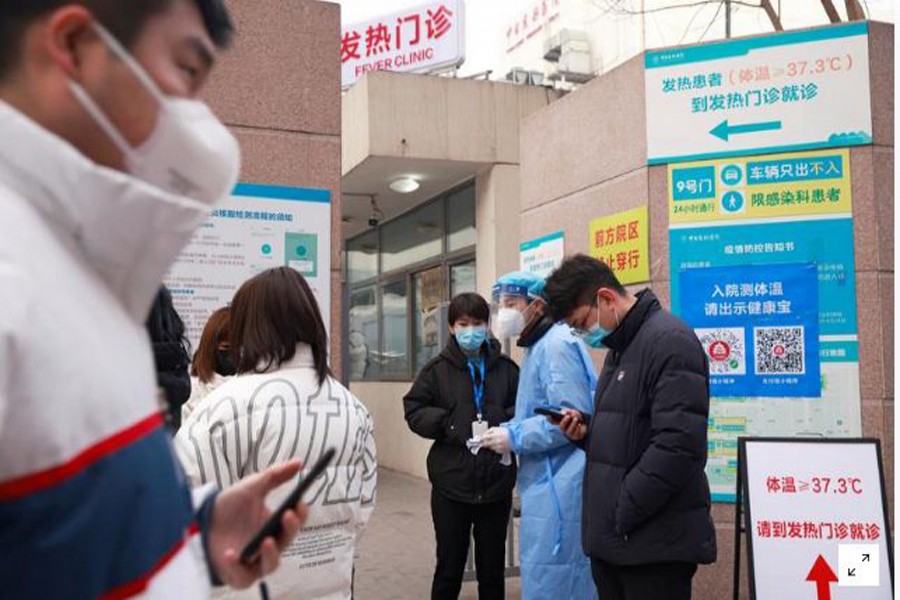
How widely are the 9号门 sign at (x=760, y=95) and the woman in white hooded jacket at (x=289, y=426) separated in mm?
3325

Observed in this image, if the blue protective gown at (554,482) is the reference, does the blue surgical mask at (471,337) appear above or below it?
above

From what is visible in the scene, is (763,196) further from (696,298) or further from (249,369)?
(249,369)

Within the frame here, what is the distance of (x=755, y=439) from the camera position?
14.2 feet

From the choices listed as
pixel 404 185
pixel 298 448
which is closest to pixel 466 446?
pixel 298 448

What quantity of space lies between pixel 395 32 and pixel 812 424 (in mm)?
9072

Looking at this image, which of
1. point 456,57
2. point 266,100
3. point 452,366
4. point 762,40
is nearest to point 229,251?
point 266,100

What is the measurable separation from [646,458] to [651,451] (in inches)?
1.2

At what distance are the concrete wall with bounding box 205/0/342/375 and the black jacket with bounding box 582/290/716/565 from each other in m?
1.61

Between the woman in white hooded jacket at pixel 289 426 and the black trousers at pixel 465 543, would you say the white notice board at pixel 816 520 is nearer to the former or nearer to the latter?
the black trousers at pixel 465 543

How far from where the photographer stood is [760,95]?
16.6ft

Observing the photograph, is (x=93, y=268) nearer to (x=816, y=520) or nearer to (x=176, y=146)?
(x=176, y=146)

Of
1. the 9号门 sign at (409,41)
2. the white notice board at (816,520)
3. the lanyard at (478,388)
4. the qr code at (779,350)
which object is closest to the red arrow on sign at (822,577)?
the white notice board at (816,520)

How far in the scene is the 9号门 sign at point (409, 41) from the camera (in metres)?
11.5

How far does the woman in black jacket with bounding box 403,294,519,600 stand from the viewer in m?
4.82
